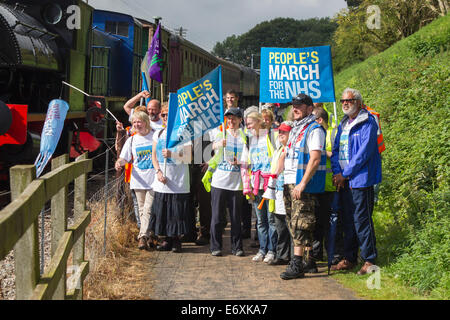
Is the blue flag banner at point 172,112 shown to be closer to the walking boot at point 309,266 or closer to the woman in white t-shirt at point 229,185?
the woman in white t-shirt at point 229,185

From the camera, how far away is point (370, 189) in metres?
5.73

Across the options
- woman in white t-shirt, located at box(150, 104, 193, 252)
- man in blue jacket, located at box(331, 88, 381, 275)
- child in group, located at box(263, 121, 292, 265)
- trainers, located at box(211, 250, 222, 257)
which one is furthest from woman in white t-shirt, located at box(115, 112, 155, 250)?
man in blue jacket, located at box(331, 88, 381, 275)

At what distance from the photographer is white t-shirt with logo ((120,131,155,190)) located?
6984mm

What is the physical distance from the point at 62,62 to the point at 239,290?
6736 millimetres

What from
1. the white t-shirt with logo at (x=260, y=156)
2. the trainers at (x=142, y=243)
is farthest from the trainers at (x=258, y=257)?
the trainers at (x=142, y=243)

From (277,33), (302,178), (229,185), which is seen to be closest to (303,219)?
(302,178)

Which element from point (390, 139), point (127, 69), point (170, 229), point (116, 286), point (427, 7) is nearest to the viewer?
point (116, 286)

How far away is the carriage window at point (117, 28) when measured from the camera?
15.8 meters

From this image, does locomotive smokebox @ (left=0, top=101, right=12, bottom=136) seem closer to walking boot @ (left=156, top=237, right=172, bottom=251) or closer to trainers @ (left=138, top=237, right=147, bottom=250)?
trainers @ (left=138, top=237, right=147, bottom=250)

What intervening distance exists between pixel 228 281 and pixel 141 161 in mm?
2217

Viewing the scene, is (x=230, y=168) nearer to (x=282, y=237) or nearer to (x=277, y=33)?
(x=282, y=237)

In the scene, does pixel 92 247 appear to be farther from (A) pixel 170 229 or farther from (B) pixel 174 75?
(B) pixel 174 75

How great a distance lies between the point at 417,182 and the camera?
24.0ft

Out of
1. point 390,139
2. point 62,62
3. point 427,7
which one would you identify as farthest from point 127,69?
point 427,7
